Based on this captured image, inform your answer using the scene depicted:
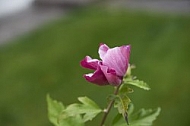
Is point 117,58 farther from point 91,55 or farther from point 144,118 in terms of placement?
point 91,55

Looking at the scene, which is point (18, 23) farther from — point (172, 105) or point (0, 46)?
point (172, 105)

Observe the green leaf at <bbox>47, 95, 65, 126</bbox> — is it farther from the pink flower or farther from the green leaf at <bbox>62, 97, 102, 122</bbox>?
the pink flower

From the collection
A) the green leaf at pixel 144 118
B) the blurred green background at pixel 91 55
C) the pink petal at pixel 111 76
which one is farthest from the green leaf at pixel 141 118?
the blurred green background at pixel 91 55

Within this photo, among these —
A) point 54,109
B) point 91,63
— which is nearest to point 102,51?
point 91,63

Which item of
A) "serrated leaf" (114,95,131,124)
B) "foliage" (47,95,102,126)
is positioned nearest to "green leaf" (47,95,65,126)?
"foliage" (47,95,102,126)

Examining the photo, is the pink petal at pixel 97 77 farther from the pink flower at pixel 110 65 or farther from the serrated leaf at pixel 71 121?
the serrated leaf at pixel 71 121

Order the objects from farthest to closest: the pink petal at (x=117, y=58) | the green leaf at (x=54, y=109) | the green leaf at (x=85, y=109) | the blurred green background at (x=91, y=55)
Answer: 1. the blurred green background at (x=91, y=55)
2. the green leaf at (x=54, y=109)
3. the green leaf at (x=85, y=109)
4. the pink petal at (x=117, y=58)

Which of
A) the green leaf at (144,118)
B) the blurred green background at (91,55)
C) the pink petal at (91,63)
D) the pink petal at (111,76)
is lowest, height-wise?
the green leaf at (144,118)
